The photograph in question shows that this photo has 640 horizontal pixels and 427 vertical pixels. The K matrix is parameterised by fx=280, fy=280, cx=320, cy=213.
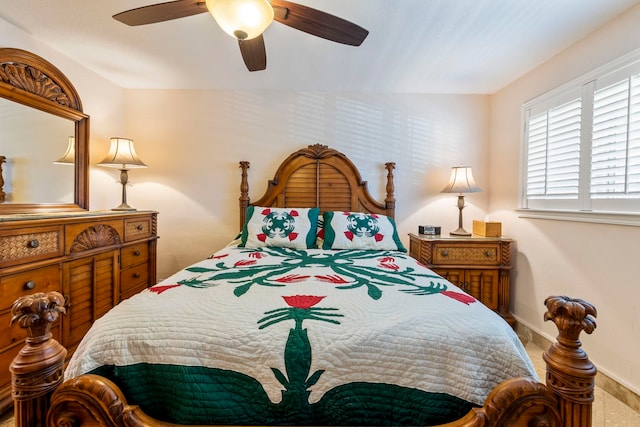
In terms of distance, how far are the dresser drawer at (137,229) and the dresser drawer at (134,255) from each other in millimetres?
81

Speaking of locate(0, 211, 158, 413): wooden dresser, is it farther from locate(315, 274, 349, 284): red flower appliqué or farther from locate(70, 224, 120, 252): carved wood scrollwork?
locate(315, 274, 349, 284): red flower appliqué

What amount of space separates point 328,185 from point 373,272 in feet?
4.81

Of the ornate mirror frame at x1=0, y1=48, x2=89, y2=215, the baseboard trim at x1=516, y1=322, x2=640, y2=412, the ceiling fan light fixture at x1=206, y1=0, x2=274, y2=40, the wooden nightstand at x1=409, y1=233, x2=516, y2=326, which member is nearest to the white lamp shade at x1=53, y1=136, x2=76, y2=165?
the ornate mirror frame at x1=0, y1=48, x2=89, y2=215

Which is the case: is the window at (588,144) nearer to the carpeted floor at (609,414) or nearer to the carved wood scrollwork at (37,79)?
the carpeted floor at (609,414)

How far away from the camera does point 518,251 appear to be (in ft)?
8.20

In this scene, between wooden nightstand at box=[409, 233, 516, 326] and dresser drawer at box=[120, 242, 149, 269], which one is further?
wooden nightstand at box=[409, 233, 516, 326]

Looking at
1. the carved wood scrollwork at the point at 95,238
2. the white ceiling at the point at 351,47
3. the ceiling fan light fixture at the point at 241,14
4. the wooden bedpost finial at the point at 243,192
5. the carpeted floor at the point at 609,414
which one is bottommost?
the carpeted floor at the point at 609,414

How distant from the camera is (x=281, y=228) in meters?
2.33

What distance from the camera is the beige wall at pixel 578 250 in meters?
1.61

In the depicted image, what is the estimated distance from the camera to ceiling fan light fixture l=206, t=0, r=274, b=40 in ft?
3.82

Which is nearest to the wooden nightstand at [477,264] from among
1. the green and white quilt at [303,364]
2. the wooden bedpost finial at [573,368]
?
the green and white quilt at [303,364]

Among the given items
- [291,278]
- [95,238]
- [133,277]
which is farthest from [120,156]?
[291,278]

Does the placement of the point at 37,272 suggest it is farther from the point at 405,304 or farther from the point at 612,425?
the point at 612,425

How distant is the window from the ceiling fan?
1.59 meters
